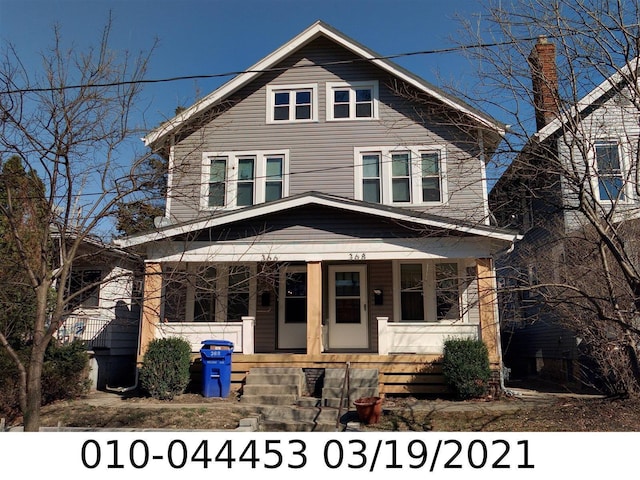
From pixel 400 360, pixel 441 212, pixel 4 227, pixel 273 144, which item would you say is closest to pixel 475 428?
pixel 400 360

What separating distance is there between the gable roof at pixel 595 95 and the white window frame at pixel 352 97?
6105mm

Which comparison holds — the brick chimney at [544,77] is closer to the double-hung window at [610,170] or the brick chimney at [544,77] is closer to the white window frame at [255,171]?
the double-hung window at [610,170]

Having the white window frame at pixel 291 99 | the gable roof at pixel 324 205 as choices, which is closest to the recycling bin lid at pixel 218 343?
the gable roof at pixel 324 205

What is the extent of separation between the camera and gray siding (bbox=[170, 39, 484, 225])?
14.4 m

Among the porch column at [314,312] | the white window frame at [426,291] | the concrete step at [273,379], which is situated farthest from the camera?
the white window frame at [426,291]

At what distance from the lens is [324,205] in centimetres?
1240

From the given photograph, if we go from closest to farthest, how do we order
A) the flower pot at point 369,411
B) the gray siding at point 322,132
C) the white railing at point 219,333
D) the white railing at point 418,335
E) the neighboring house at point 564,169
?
the neighboring house at point 564,169
the flower pot at point 369,411
the white railing at point 418,335
the white railing at point 219,333
the gray siding at point 322,132

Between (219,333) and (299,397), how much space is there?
102 inches

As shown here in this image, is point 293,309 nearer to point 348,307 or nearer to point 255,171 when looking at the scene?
point 348,307

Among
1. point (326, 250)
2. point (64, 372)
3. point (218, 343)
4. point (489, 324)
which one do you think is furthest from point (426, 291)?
point (64, 372)

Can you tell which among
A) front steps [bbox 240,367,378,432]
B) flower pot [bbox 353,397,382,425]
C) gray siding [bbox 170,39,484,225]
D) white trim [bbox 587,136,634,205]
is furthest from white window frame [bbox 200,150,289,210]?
white trim [bbox 587,136,634,205]

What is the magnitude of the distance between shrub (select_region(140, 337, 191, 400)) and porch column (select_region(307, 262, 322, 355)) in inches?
108

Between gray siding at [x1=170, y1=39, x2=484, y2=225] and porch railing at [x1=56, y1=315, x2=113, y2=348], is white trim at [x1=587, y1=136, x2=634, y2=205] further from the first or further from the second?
porch railing at [x1=56, y1=315, x2=113, y2=348]

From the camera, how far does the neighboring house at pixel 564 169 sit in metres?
7.77
